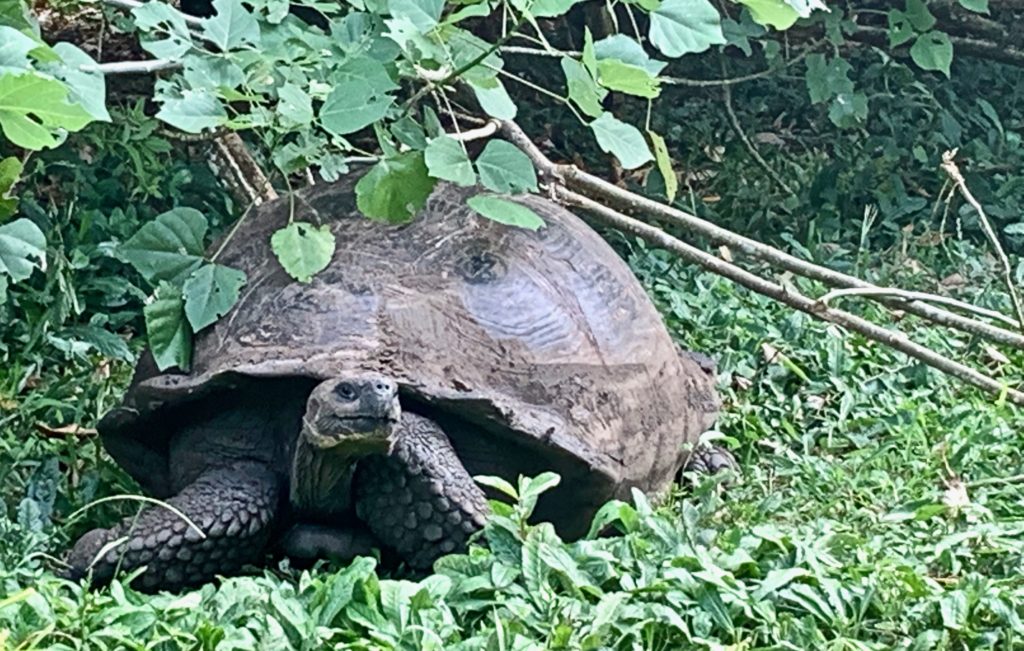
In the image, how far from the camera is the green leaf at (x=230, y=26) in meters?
2.67

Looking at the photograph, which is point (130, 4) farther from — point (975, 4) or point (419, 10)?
point (975, 4)

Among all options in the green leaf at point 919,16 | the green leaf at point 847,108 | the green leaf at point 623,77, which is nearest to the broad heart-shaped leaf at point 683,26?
the green leaf at point 623,77

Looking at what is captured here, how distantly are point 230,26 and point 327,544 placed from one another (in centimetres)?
104

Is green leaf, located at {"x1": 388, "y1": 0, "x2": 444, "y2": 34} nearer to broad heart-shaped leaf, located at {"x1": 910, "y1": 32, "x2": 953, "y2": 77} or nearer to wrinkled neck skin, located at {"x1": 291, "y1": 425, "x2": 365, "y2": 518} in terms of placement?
wrinkled neck skin, located at {"x1": 291, "y1": 425, "x2": 365, "y2": 518}

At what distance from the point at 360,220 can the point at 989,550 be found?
4.90ft

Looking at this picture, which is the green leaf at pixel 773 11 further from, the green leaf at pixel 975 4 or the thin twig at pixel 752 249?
the green leaf at pixel 975 4

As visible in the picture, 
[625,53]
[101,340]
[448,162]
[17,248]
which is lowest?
[101,340]

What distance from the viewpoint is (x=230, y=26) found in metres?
2.69

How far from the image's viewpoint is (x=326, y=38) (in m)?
2.85

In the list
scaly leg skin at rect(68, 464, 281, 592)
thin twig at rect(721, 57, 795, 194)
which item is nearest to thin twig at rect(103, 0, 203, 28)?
scaly leg skin at rect(68, 464, 281, 592)

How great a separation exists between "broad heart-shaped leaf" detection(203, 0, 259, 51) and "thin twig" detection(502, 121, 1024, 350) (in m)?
1.14

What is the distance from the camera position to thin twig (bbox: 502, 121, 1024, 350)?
11.9 feet

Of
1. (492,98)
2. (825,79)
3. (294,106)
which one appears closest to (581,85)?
(492,98)

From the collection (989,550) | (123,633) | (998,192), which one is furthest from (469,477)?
(998,192)
